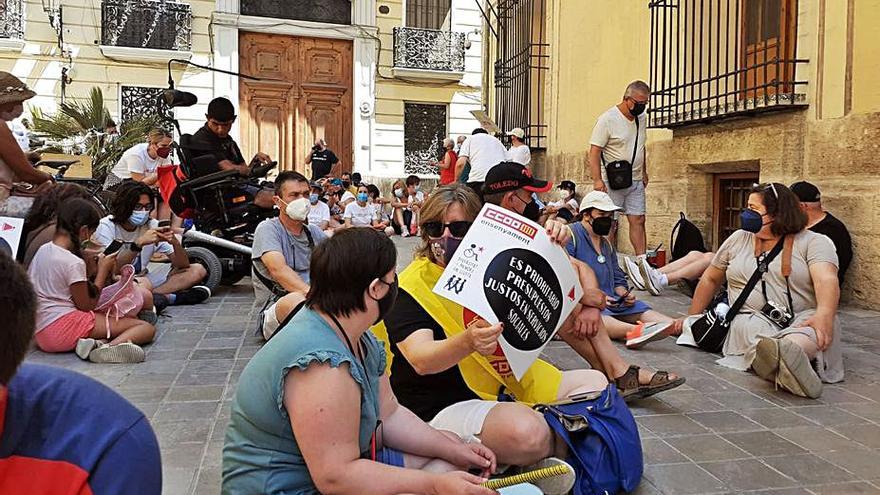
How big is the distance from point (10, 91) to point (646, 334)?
4.97 meters

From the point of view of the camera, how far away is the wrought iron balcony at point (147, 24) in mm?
18031

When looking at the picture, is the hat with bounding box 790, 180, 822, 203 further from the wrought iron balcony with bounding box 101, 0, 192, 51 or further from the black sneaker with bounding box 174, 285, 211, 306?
the wrought iron balcony with bounding box 101, 0, 192, 51

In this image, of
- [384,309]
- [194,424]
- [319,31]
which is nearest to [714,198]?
[194,424]

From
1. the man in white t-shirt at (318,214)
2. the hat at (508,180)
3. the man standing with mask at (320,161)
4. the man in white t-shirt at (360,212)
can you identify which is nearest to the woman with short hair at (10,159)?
the hat at (508,180)

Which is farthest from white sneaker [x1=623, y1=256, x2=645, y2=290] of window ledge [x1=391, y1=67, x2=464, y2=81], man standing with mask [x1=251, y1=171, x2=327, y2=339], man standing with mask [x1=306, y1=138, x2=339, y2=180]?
window ledge [x1=391, y1=67, x2=464, y2=81]

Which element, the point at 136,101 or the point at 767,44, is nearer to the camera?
the point at 767,44

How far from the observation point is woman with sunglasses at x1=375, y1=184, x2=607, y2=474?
2.67 meters

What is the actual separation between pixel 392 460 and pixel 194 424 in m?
1.72

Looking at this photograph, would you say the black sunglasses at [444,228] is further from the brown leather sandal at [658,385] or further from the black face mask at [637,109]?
the black face mask at [637,109]

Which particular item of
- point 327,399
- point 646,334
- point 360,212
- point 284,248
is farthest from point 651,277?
point 360,212

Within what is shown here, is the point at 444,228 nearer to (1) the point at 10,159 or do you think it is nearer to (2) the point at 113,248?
(2) the point at 113,248

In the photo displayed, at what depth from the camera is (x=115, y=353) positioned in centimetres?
484

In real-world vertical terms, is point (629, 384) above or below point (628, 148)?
below

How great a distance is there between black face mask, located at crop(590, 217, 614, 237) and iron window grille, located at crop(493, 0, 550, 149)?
29.9 ft
